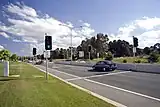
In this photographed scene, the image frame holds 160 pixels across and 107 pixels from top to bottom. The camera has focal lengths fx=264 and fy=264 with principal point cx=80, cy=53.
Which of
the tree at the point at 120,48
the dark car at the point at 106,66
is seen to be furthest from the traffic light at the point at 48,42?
the tree at the point at 120,48

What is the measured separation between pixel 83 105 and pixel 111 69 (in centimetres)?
2867

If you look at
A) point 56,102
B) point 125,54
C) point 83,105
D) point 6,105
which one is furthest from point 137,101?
point 125,54

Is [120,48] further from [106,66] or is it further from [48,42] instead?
[48,42]

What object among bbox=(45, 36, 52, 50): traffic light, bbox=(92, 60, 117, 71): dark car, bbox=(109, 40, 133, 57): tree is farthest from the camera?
bbox=(109, 40, 133, 57): tree

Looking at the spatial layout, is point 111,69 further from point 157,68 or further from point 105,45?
point 105,45

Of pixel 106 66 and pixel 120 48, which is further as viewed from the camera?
pixel 120 48

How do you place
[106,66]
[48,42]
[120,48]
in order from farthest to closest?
[120,48]
[106,66]
[48,42]

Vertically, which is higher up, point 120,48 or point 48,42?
point 120,48

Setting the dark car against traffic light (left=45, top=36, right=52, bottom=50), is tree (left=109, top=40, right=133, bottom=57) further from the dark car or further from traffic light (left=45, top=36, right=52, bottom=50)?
traffic light (left=45, top=36, right=52, bottom=50)

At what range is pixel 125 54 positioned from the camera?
16288 centimetres

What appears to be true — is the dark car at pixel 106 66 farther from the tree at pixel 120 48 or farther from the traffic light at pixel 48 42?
the tree at pixel 120 48

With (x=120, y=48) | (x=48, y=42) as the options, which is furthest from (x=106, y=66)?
(x=120, y=48)

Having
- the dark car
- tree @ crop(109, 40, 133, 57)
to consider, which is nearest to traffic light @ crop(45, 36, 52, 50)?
the dark car

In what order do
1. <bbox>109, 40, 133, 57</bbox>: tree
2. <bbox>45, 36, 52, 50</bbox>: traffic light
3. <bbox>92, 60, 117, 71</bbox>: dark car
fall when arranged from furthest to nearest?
<bbox>109, 40, 133, 57</bbox>: tree < <bbox>92, 60, 117, 71</bbox>: dark car < <bbox>45, 36, 52, 50</bbox>: traffic light
